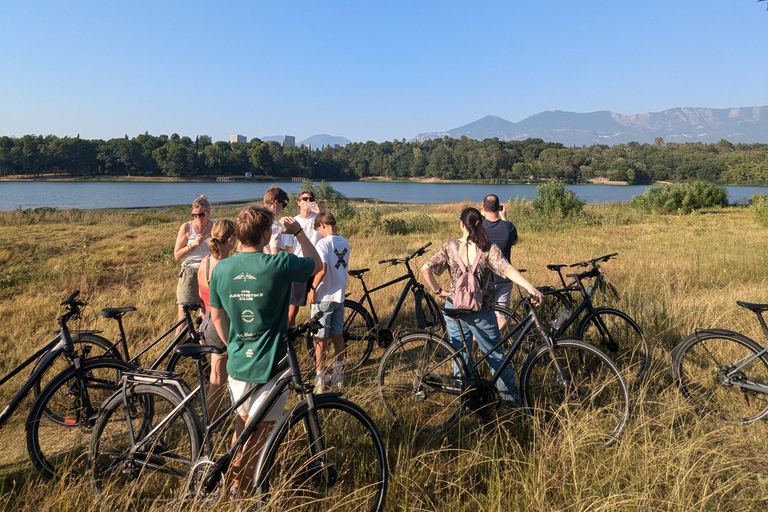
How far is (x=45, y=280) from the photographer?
960cm

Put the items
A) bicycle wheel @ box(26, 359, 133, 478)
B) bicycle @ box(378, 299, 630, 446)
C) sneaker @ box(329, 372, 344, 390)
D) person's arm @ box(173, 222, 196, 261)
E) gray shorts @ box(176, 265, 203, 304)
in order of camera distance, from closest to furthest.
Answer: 1. bicycle wheel @ box(26, 359, 133, 478)
2. bicycle @ box(378, 299, 630, 446)
3. sneaker @ box(329, 372, 344, 390)
4. gray shorts @ box(176, 265, 203, 304)
5. person's arm @ box(173, 222, 196, 261)

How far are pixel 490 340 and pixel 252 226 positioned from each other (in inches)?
91.0

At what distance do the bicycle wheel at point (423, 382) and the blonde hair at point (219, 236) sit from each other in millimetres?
1610

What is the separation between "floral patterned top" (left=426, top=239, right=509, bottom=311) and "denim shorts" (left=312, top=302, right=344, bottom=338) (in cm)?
116

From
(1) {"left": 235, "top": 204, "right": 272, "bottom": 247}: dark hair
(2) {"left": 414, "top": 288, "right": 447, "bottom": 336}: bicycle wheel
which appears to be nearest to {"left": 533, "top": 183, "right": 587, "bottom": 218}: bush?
(2) {"left": 414, "top": 288, "right": 447, "bottom": 336}: bicycle wheel

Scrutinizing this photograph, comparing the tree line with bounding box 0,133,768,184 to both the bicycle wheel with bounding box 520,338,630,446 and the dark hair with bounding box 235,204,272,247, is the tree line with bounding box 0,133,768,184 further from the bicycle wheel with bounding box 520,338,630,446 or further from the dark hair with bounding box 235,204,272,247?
the dark hair with bounding box 235,204,272,247

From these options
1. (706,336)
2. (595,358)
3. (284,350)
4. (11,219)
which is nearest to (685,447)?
(595,358)

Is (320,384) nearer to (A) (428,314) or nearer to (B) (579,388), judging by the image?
(A) (428,314)

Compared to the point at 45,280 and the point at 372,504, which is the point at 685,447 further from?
the point at 45,280

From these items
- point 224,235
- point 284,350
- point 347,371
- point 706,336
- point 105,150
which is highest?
point 105,150

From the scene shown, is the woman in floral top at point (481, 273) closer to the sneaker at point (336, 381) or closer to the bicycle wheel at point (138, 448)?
the sneaker at point (336, 381)

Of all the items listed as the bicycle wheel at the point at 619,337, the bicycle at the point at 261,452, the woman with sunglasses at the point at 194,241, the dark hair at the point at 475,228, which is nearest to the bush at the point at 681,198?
the bicycle wheel at the point at 619,337

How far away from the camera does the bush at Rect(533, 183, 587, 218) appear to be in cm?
2117

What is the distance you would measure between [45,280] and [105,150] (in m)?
108
